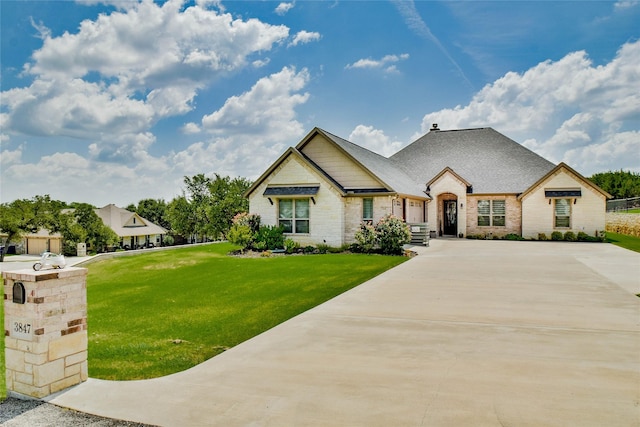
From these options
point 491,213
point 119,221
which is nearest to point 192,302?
point 491,213

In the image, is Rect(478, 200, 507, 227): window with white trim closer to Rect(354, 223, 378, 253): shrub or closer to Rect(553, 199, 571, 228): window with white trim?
Rect(553, 199, 571, 228): window with white trim

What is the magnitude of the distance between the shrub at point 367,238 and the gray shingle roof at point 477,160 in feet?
40.8

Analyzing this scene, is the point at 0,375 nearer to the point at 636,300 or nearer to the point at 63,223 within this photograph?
the point at 636,300

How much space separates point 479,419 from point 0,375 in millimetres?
5874

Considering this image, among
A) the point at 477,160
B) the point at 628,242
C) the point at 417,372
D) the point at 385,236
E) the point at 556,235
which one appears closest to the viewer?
the point at 417,372

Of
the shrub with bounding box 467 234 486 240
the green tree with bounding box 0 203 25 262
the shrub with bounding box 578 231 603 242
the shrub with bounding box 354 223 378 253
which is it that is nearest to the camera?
the shrub with bounding box 354 223 378 253

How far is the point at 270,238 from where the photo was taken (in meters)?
21.2

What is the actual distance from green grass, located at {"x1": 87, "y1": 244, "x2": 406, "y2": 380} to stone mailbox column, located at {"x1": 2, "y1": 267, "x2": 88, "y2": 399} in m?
0.80

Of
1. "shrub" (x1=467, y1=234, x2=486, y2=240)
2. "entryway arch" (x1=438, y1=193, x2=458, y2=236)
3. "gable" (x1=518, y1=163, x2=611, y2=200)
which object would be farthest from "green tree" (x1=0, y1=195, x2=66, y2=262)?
"gable" (x1=518, y1=163, x2=611, y2=200)

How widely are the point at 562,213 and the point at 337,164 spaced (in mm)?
15318

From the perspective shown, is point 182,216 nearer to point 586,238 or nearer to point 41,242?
point 41,242

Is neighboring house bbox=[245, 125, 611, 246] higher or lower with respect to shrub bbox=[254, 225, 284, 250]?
higher

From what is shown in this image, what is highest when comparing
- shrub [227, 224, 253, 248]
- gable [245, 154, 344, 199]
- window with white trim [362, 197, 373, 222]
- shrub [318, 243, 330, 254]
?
gable [245, 154, 344, 199]

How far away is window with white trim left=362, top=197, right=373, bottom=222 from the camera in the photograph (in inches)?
835
